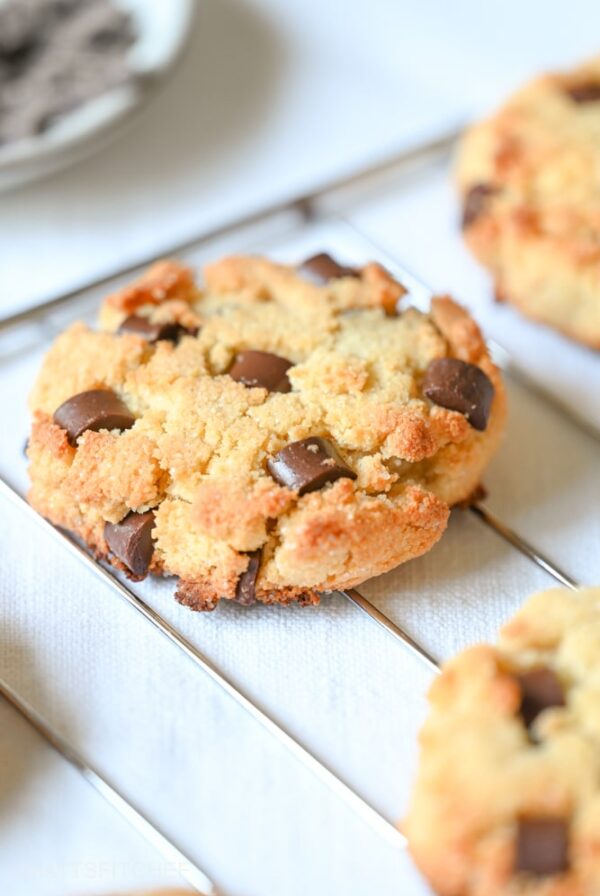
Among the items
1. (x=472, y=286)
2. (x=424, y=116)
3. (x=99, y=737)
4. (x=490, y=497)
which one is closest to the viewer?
(x=99, y=737)

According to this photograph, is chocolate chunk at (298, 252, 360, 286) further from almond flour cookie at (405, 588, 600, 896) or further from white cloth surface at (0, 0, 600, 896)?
almond flour cookie at (405, 588, 600, 896)

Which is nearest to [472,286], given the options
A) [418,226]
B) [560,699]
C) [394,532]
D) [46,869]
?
[418,226]

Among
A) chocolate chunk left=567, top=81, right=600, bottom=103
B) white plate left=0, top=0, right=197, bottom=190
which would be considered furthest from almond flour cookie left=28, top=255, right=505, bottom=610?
chocolate chunk left=567, top=81, right=600, bottom=103

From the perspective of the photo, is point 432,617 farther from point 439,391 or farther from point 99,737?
point 99,737

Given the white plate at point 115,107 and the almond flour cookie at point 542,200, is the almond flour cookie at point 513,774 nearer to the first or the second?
the almond flour cookie at point 542,200

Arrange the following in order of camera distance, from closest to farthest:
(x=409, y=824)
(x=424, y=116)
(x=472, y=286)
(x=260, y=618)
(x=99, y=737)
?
(x=409, y=824), (x=99, y=737), (x=260, y=618), (x=472, y=286), (x=424, y=116)

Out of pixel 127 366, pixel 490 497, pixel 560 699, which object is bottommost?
pixel 490 497

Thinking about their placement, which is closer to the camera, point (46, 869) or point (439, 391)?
point (46, 869)

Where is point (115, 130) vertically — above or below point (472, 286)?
above
